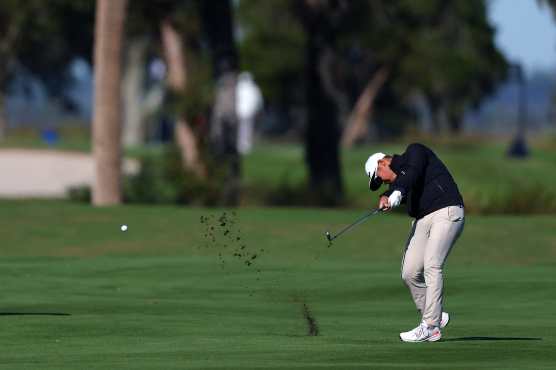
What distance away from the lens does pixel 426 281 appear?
14898 mm

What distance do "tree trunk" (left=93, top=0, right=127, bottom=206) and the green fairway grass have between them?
140cm

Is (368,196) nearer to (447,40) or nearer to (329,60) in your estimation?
(329,60)

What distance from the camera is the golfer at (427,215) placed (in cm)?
1477

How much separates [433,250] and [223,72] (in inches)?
992

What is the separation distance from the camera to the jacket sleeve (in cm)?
1460

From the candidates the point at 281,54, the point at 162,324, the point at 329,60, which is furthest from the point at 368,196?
the point at 281,54

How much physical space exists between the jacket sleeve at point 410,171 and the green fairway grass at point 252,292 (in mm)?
1375

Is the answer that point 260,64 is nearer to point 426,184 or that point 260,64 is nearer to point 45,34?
point 45,34

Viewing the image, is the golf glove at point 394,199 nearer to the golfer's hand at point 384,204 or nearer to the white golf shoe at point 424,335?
the golfer's hand at point 384,204

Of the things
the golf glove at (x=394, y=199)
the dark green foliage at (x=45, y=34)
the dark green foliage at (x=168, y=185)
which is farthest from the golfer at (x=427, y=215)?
the dark green foliage at (x=45, y=34)

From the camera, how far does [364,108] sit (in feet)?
269

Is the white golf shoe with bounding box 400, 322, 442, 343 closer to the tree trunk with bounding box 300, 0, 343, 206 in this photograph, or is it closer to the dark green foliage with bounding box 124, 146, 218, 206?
Answer: the dark green foliage with bounding box 124, 146, 218, 206

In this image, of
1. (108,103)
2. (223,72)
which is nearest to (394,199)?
(108,103)

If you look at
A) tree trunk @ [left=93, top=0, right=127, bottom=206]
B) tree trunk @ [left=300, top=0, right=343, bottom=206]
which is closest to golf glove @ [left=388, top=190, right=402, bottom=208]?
tree trunk @ [left=93, top=0, right=127, bottom=206]
